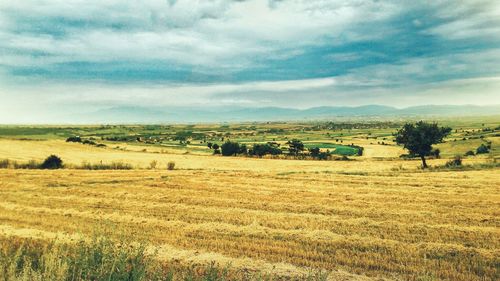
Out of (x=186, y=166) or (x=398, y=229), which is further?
(x=186, y=166)

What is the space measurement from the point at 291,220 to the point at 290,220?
0.13 feet

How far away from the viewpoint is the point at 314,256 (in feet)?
39.3

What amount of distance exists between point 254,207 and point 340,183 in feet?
33.3

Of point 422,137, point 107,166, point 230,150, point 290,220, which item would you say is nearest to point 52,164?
point 107,166

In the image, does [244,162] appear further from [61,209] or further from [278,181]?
[61,209]

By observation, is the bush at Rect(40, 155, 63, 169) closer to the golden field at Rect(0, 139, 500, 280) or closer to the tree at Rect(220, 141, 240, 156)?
the golden field at Rect(0, 139, 500, 280)

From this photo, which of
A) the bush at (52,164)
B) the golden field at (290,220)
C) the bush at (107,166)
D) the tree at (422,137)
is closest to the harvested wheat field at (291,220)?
the golden field at (290,220)

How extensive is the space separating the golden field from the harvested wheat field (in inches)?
1.7

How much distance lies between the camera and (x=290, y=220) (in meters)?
16.5

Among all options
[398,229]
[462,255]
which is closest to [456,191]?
[398,229]

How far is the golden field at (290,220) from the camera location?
456 inches

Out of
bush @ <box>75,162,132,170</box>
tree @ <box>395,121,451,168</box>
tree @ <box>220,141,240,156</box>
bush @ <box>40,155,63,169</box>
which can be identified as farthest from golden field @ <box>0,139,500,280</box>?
tree @ <box>220,141,240,156</box>

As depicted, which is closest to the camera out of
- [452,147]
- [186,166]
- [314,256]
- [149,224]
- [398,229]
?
[314,256]

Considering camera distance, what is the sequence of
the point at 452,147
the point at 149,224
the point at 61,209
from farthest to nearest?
the point at 452,147, the point at 61,209, the point at 149,224
